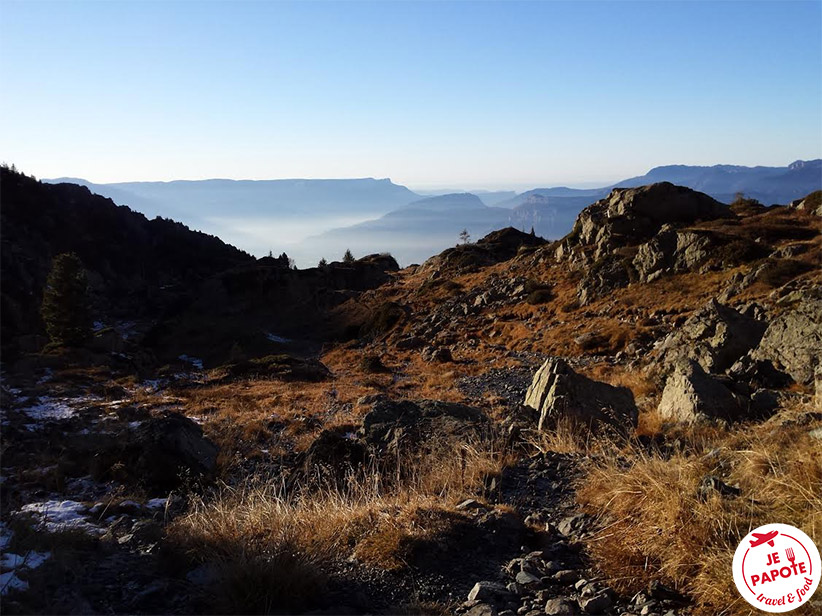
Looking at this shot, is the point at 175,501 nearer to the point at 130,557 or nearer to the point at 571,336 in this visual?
the point at 130,557

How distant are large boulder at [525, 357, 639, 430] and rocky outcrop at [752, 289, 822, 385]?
436 centimetres

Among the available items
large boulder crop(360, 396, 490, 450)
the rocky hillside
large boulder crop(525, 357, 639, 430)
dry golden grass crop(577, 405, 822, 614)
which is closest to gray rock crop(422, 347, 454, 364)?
the rocky hillside

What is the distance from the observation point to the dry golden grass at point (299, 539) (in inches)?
134

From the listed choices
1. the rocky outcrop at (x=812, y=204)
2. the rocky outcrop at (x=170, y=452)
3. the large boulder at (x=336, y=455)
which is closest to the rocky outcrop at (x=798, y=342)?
the large boulder at (x=336, y=455)

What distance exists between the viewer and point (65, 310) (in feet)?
102

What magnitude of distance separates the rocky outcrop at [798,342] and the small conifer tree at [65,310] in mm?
35114

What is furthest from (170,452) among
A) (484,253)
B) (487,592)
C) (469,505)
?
(484,253)

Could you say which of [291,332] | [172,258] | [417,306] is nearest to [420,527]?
[417,306]

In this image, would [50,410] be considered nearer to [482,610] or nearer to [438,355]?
[438,355]

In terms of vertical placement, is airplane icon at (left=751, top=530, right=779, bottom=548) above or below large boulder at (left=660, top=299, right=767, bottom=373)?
above

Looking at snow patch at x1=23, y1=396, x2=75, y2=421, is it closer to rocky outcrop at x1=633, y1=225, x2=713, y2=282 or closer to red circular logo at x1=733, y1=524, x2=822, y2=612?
red circular logo at x1=733, y1=524, x2=822, y2=612

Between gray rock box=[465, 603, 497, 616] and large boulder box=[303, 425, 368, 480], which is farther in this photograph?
large boulder box=[303, 425, 368, 480]

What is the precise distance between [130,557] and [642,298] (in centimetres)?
2723

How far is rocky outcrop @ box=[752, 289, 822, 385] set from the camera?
1030cm
